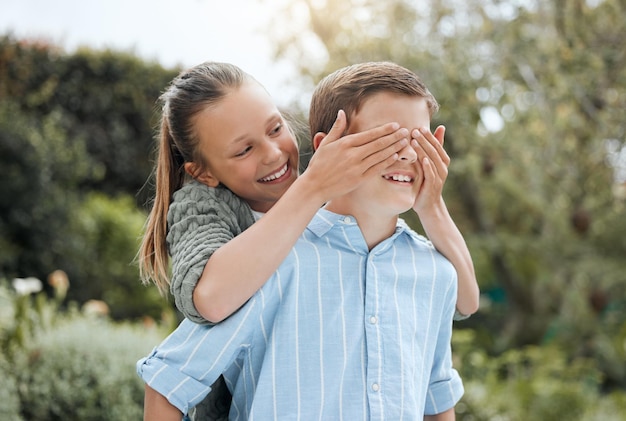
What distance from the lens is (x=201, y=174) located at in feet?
6.51

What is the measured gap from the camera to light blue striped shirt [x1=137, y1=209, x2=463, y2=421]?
178 centimetres

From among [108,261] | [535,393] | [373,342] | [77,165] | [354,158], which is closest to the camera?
[354,158]

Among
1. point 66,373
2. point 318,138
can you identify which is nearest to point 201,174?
point 318,138

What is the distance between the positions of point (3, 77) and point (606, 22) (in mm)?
6154

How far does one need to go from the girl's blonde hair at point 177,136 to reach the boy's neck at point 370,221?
36 centimetres

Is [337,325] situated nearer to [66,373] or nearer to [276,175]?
[276,175]

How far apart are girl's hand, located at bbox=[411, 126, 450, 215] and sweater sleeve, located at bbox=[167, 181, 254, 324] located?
0.43 metres

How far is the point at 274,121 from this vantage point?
6.39 ft

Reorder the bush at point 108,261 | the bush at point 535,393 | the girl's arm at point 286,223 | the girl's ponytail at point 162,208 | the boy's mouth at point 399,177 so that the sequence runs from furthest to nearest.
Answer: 1. the bush at point 108,261
2. the bush at point 535,393
3. the girl's ponytail at point 162,208
4. the boy's mouth at point 399,177
5. the girl's arm at point 286,223

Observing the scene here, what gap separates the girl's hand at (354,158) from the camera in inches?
67.1

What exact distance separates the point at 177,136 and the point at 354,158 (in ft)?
1.70

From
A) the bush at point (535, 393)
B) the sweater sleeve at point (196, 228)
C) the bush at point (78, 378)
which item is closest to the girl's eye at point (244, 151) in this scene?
the sweater sleeve at point (196, 228)

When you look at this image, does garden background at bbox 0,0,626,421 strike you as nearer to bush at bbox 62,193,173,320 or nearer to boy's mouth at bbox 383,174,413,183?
bush at bbox 62,193,173,320

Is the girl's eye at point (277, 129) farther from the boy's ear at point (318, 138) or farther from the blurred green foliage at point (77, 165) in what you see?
the blurred green foliage at point (77, 165)
